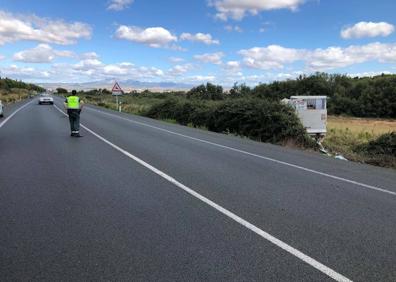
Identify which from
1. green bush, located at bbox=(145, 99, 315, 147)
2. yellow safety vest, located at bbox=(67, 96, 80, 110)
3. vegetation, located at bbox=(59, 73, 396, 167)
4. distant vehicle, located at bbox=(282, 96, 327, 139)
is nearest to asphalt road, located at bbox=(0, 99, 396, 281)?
yellow safety vest, located at bbox=(67, 96, 80, 110)

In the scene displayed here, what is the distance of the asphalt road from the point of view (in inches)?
182

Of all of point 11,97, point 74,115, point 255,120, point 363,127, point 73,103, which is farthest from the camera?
point 11,97

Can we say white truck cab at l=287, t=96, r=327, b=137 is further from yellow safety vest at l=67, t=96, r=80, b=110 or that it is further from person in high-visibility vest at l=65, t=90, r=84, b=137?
person in high-visibility vest at l=65, t=90, r=84, b=137

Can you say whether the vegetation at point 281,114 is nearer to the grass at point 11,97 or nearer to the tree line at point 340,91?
the tree line at point 340,91

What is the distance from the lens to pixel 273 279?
4.35 metres

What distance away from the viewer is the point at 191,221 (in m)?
6.25

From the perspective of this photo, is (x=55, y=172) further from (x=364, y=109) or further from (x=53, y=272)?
(x=364, y=109)

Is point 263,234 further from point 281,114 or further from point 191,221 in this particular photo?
point 281,114

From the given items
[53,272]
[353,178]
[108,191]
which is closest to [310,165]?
[353,178]

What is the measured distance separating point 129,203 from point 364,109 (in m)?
72.5

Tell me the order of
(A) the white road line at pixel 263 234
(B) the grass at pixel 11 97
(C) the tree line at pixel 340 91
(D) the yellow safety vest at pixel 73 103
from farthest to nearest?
(B) the grass at pixel 11 97
(C) the tree line at pixel 340 91
(D) the yellow safety vest at pixel 73 103
(A) the white road line at pixel 263 234

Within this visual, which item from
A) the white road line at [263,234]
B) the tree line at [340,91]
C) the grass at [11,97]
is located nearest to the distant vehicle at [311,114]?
the white road line at [263,234]

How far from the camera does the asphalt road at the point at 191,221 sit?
15.2 feet

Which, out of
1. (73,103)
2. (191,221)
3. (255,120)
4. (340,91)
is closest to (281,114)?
(255,120)
